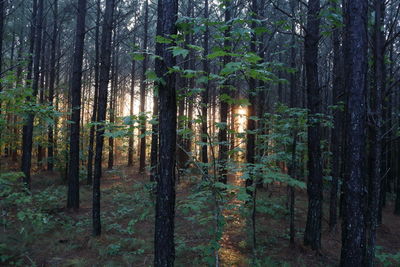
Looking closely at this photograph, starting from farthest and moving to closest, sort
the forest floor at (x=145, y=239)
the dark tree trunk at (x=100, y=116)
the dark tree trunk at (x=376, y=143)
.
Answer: the dark tree trunk at (x=100, y=116), the forest floor at (x=145, y=239), the dark tree trunk at (x=376, y=143)

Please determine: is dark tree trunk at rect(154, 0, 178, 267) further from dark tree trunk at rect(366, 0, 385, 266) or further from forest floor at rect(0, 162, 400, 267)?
dark tree trunk at rect(366, 0, 385, 266)

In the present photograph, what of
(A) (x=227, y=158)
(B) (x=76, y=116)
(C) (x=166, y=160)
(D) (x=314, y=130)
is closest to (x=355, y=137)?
(D) (x=314, y=130)

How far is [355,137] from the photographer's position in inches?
168

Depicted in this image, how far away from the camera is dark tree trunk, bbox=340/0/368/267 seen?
4230mm

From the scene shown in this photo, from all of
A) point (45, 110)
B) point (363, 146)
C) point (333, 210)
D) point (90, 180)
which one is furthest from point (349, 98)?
point (90, 180)

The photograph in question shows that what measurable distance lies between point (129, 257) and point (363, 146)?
19.3 feet

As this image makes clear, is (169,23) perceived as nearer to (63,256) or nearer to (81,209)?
(63,256)

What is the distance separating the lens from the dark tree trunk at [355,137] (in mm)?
4230

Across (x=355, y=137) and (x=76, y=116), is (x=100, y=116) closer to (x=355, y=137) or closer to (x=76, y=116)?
(x=76, y=116)

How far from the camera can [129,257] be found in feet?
20.8

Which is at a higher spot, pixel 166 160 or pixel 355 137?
pixel 355 137

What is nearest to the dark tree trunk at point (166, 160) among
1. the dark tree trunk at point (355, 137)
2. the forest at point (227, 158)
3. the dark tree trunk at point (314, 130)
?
the forest at point (227, 158)

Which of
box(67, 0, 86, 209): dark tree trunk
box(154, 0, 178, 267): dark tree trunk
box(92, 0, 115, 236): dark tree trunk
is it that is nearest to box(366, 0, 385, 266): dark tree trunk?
box(154, 0, 178, 267): dark tree trunk

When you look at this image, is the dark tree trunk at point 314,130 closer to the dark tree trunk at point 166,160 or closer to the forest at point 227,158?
the forest at point 227,158
